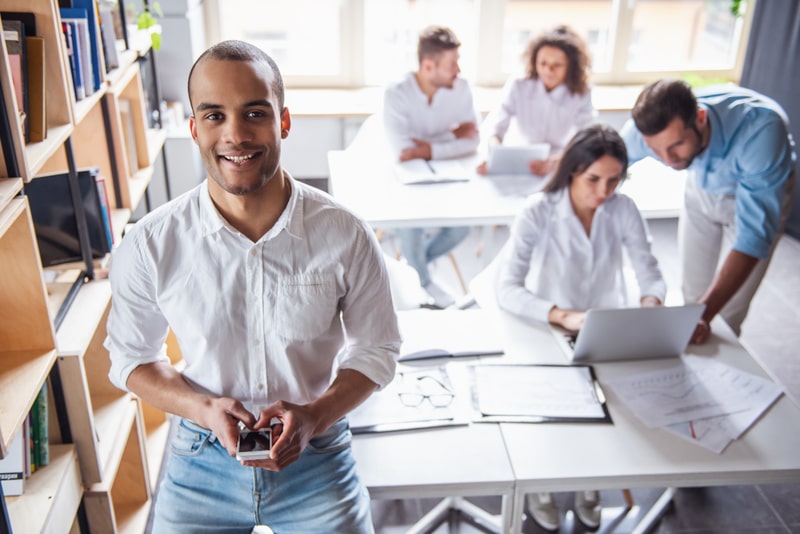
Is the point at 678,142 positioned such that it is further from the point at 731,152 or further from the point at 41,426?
the point at 41,426

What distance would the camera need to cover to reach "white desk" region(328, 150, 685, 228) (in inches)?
119

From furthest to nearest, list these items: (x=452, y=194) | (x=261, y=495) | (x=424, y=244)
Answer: (x=424, y=244) < (x=452, y=194) < (x=261, y=495)

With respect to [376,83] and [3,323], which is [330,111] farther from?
[3,323]

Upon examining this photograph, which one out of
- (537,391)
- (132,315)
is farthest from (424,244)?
(132,315)

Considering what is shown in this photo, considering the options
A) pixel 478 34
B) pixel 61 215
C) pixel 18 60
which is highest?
pixel 18 60

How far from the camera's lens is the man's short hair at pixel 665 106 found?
2336mm

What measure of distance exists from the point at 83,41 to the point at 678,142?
1797 mm

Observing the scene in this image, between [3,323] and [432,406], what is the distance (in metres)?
1.04

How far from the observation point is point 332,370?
5.87ft

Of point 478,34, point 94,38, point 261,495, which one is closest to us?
point 261,495

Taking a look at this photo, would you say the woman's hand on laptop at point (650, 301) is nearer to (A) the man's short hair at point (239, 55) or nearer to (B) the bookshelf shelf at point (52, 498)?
(A) the man's short hair at point (239, 55)

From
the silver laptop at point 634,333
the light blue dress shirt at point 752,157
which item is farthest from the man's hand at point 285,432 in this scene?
the light blue dress shirt at point 752,157

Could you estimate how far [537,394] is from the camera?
1945 millimetres

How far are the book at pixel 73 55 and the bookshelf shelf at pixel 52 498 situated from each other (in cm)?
99
